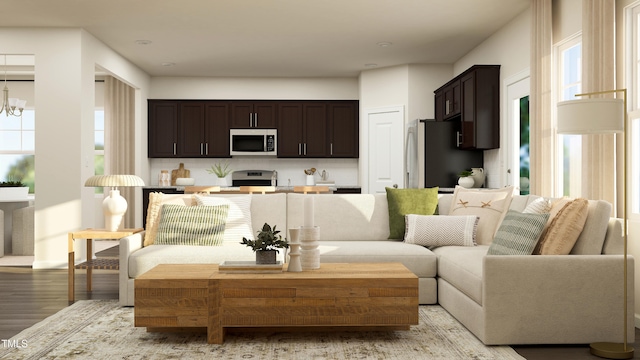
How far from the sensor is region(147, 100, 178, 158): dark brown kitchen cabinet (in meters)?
10.4

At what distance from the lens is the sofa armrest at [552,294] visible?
3.56m

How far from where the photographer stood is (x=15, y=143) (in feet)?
35.3

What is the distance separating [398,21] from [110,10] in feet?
10.1

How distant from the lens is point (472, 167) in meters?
8.17

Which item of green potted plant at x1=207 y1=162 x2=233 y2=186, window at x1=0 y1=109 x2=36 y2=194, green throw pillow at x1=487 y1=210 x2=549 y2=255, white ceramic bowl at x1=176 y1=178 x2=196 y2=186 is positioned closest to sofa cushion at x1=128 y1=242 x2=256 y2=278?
green throw pillow at x1=487 y1=210 x2=549 y2=255

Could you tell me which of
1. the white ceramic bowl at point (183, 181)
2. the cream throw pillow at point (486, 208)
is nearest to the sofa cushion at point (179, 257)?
the cream throw pillow at point (486, 208)

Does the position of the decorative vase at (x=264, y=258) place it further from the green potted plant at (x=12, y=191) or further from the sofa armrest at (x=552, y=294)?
the green potted plant at (x=12, y=191)

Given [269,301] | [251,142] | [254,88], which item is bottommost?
[269,301]

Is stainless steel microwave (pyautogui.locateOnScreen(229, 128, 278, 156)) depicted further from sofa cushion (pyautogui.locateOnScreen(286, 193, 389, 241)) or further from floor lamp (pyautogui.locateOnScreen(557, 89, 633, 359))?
floor lamp (pyautogui.locateOnScreen(557, 89, 633, 359))

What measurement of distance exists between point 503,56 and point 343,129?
12.2 ft

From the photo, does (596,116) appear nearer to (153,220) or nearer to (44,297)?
(153,220)

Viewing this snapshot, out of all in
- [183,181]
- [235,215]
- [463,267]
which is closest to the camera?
[463,267]

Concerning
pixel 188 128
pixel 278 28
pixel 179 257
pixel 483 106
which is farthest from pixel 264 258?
pixel 188 128

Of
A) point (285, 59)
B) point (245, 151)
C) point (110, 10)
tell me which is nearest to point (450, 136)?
point (285, 59)
